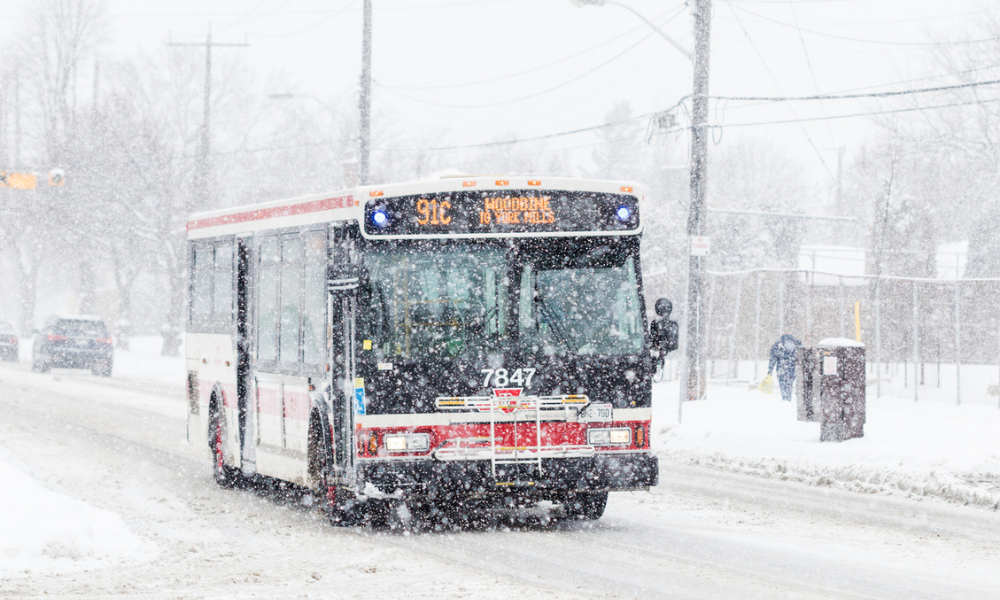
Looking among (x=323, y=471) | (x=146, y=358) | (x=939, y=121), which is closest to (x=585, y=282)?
(x=323, y=471)

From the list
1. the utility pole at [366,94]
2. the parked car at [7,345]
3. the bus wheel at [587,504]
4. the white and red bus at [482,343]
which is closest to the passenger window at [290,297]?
the white and red bus at [482,343]

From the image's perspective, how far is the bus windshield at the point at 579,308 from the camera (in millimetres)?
10703

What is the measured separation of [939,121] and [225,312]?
3512 centimetres

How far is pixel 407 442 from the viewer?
10500 millimetres

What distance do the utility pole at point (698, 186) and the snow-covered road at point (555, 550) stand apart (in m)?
7.55

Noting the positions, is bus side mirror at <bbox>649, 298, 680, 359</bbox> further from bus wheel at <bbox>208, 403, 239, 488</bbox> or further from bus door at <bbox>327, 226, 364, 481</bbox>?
bus wheel at <bbox>208, 403, 239, 488</bbox>

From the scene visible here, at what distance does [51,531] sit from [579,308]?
14.0ft

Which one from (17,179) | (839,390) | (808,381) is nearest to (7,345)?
(17,179)

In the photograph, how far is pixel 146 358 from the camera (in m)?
49.3

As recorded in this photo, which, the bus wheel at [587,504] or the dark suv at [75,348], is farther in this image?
the dark suv at [75,348]

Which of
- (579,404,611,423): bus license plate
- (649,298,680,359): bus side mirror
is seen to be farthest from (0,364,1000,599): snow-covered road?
(649,298,680,359): bus side mirror

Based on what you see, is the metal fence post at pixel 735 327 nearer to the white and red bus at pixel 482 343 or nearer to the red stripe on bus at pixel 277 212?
the red stripe on bus at pixel 277 212

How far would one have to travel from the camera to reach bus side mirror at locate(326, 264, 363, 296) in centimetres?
1058

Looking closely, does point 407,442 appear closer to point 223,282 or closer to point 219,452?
point 223,282
